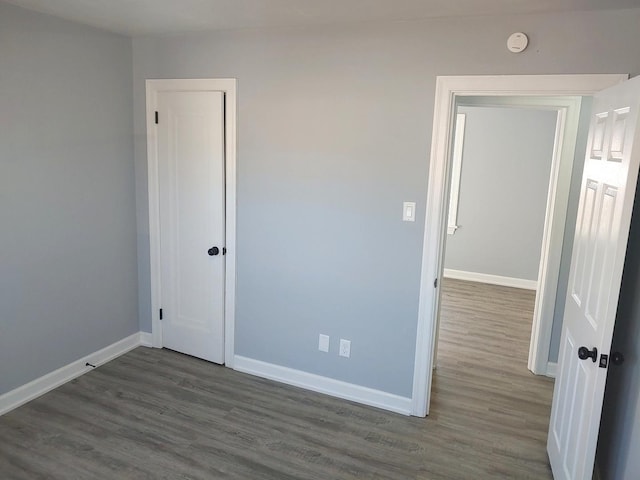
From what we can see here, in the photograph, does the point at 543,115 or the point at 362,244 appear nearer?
the point at 362,244

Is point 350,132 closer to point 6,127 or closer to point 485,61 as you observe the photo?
point 485,61

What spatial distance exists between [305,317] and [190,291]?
102 cm

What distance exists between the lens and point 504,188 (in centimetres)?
612

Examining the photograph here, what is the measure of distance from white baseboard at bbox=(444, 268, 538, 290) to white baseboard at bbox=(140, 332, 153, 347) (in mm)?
4103

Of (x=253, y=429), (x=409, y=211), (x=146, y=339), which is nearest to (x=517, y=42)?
(x=409, y=211)

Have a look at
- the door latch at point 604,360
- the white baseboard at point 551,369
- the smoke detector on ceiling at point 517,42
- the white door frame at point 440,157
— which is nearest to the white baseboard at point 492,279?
the white baseboard at point 551,369

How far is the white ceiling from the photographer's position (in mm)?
2363

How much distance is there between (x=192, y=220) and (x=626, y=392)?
291cm

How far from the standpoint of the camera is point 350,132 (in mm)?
3002

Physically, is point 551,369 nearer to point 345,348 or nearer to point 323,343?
point 345,348

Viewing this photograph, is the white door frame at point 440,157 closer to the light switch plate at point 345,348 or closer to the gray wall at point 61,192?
the light switch plate at point 345,348

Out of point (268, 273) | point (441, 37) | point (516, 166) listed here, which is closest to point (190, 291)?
point (268, 273)

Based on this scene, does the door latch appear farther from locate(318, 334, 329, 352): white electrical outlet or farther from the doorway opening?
the doorway opening

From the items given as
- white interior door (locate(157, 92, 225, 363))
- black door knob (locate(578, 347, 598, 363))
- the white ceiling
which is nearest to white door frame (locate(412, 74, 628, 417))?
the white ceiling
